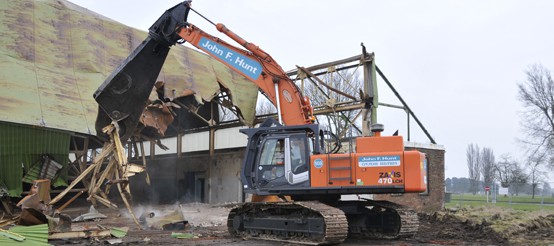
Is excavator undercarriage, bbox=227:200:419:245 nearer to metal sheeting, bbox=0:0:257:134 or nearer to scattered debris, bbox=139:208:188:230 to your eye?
scattered debris, bbox=139:208:188:230

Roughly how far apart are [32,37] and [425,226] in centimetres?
1537

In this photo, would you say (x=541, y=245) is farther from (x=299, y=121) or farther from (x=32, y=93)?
(x=32, y=93)

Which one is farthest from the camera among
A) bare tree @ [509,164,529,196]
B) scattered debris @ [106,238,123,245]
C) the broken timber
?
bare tree @ [509,164,529,196]

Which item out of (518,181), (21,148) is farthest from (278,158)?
(518,181)

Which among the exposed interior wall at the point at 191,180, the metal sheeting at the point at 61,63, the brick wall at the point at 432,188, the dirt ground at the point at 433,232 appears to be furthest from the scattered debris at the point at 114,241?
the exposed interior wall at the point at 191,180

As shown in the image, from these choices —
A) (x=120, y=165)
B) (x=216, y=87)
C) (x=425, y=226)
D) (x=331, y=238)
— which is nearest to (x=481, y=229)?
(x=425, y=226)

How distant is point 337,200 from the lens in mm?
11031

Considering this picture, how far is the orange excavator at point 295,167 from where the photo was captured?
9500 millimetres

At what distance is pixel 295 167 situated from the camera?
10.2 meters

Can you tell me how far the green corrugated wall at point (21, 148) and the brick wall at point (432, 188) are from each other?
13.6 metres

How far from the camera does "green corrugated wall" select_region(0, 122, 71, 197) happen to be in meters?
16.1

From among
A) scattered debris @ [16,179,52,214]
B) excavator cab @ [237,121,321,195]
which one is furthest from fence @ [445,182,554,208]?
scattered debris @ [16,179,52,214]

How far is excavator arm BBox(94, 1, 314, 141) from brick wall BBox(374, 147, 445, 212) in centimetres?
1033

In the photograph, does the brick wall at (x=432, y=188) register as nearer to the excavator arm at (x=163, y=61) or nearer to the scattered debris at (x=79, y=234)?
the excavator arm at (x=163, y=61)
